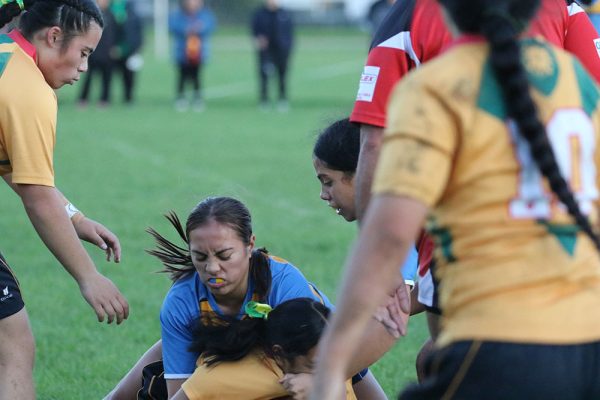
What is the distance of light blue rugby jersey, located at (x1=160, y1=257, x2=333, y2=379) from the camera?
4.19 metres

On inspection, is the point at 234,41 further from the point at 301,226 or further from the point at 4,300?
the point at 4,300

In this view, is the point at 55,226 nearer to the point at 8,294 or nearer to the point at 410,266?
the point at 8,294

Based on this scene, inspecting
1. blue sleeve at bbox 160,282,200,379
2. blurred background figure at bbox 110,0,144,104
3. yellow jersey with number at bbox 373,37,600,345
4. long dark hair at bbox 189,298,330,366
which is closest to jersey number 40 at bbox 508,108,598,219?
yellow jersey with number at bbox 373,37,600,345

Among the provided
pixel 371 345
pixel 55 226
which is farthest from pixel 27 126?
pixel 371 345

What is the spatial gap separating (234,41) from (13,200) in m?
36.7

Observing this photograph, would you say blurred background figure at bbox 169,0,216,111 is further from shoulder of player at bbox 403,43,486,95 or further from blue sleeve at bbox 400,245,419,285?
shoulder of player at bbox 403,43,486,95

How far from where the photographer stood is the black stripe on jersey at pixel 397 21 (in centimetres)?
358

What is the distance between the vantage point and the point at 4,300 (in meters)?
4.02

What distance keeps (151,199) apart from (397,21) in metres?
7.86

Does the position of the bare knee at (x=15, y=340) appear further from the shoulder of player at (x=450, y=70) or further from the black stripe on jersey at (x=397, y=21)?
the shoulder of player at (x=450, y=70)

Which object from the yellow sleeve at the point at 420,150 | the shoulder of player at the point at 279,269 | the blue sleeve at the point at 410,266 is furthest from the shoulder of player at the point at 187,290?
the yellow sleeve at the point at 420,150

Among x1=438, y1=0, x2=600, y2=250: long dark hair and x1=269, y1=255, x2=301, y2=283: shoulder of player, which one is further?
x1=269, y1=255, x2=301, y2=283: shoulder of player

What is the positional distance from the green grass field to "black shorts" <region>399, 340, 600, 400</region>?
7.64 ft

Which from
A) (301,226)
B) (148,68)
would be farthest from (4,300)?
(148,68)
